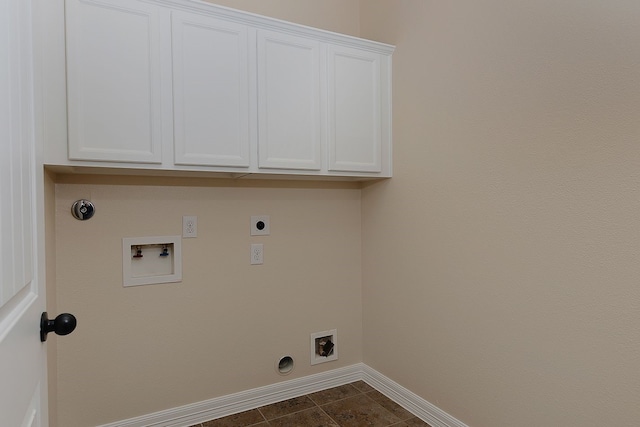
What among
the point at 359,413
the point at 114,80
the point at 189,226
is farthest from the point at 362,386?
the point at 114,80

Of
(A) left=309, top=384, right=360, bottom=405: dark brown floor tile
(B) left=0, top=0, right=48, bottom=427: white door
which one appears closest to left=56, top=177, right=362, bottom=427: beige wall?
(A) left=309, top=384, right=360, bottom=405: dark brown floor tile

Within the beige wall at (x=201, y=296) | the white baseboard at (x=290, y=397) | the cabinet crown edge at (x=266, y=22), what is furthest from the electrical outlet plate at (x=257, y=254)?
the cabinet crown edge at (x=266, y=22)

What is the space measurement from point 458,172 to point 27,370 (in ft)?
6.04

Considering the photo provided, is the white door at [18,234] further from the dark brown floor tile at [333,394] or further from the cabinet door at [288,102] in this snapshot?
the dark brown floor tile at [333,394]

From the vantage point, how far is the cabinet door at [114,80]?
5.37 ft

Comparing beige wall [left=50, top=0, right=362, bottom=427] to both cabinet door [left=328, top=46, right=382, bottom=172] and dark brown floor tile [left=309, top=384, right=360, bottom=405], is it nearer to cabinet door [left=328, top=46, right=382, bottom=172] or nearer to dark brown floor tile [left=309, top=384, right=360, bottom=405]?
dark brown floor tile [left=309, top=384, right=360, bottom=405]

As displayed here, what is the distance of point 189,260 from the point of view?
Answer: 7.18ft

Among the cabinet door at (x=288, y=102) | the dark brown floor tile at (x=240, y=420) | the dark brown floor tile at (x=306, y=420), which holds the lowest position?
the dark brown floor tile at (x=240, y=420)

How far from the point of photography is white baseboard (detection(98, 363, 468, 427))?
6.89ft

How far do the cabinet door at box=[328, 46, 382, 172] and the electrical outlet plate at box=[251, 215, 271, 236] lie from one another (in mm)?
533

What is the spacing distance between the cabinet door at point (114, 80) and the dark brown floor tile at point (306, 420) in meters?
1.57

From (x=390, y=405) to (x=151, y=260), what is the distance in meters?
1.65

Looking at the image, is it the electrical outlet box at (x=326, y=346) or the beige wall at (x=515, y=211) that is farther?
the electrical outlet box at (x=326, y=346)

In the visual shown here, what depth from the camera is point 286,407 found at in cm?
235
